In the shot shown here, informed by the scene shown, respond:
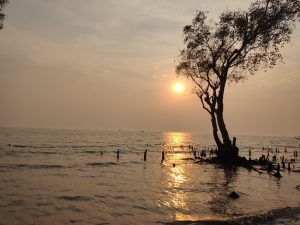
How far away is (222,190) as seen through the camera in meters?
25.3

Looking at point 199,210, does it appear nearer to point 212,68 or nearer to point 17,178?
point 17,178

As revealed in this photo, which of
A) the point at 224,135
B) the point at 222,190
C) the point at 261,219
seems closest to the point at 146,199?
the point at 222,190

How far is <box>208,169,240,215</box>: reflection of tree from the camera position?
1870 centimetres

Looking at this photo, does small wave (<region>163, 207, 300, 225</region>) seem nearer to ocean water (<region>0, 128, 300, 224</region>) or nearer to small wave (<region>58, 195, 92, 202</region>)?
ocean water (<region>0, 128, 300, 224</region>)

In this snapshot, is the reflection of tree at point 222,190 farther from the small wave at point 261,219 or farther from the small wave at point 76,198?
the small wave at point 76,198

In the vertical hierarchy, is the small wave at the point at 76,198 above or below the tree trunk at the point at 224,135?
below

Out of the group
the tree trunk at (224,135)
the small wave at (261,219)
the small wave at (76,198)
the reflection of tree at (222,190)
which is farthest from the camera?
the tree trunk at (224,135)

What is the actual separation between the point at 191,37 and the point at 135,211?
29884mm

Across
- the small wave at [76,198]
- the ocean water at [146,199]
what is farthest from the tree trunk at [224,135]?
the small wave at [76,198]

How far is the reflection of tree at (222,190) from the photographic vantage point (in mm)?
18703

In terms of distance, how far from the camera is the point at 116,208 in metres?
18.8

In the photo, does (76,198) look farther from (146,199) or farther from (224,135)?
(224,135)

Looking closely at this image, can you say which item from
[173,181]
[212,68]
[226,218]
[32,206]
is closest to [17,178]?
[32,206]

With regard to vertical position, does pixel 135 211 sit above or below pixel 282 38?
below
